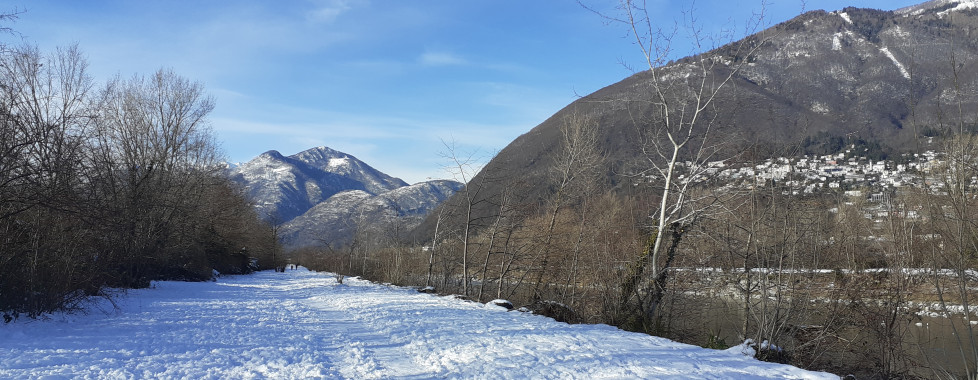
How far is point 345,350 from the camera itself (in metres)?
7.89

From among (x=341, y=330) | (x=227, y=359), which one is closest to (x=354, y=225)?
(x=341, y=330)

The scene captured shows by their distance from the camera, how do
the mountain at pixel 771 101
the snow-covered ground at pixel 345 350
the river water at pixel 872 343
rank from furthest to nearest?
the river water at pixel 872 343, the snow-covered ground at pixel 345 350, the mountain at pixel 771 101

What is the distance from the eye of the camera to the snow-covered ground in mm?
6199

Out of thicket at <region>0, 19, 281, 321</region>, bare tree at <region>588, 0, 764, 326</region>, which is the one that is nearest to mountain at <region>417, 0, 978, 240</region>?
bare tree at <region>588, 0, 764, 326</region>

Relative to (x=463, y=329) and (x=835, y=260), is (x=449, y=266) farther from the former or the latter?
(x=835, y=260)

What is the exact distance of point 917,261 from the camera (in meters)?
9.42

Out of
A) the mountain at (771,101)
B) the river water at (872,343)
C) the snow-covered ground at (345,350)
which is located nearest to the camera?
the mountain at (771,101)

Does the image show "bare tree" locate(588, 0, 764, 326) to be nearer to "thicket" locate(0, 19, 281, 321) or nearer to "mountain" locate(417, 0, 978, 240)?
"mountain" locate(417, 0, 978, 240)

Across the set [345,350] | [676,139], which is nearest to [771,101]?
[676,139]

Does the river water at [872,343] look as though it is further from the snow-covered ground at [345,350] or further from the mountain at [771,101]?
the mountain at [771,101]

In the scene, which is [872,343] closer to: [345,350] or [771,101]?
[771,101]

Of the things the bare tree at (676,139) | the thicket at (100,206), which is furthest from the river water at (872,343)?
the thicket at (100,206)

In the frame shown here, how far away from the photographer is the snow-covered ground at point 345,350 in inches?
244

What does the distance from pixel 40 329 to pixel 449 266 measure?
15.4 m
